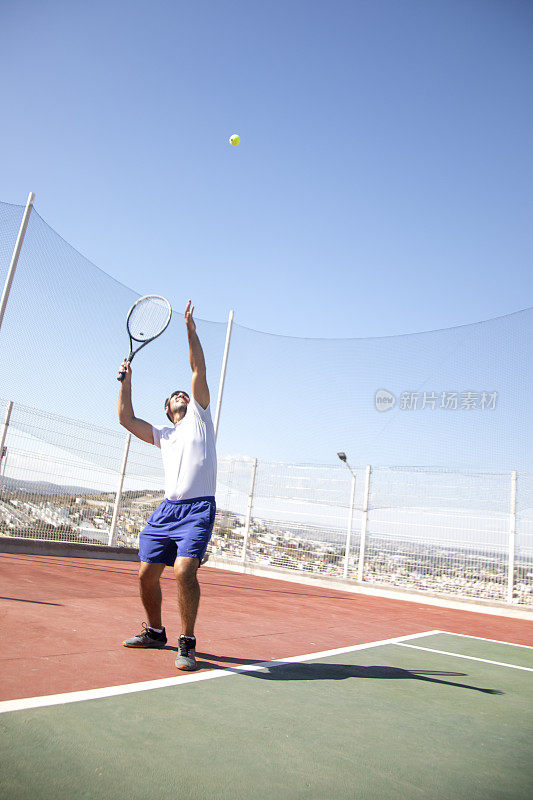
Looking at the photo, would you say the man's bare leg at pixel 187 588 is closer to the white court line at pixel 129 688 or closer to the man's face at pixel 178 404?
the white court line at pixel 129 688

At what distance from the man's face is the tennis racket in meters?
1.43

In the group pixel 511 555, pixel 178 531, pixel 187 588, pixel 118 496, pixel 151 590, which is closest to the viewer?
pixel 187 588

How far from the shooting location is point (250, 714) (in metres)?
2.27

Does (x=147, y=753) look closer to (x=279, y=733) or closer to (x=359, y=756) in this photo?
(x=279, y=733)

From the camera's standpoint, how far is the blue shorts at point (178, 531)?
315 cm

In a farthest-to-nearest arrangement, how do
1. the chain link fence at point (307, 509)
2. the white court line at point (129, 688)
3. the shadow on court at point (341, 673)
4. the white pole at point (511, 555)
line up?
the white pole at point (511, 555) < the chain link fence at point (307, 509) < the shadow on court at point (341, 673) < the white court line at point (129, 688)

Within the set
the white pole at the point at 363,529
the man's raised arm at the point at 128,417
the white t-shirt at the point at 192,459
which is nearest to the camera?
the white t-shirt at the point at 192,459

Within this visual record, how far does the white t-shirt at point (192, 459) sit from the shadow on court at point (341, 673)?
924 millimetres

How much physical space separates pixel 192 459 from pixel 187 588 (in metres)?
0.69

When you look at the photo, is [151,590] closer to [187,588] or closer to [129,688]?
[187,588]

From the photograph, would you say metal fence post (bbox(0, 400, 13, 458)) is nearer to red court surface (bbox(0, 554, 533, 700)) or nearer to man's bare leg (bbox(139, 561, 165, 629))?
red court surface (bbox(0, 554, 533, 700))

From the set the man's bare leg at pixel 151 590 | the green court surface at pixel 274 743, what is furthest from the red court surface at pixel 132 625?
the green court surface at pixel 274 743

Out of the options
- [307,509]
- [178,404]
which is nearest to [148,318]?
[178,404]

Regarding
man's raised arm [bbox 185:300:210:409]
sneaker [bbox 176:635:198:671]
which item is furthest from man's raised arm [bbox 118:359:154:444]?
sneaker [bbox 176:635:198:671]
